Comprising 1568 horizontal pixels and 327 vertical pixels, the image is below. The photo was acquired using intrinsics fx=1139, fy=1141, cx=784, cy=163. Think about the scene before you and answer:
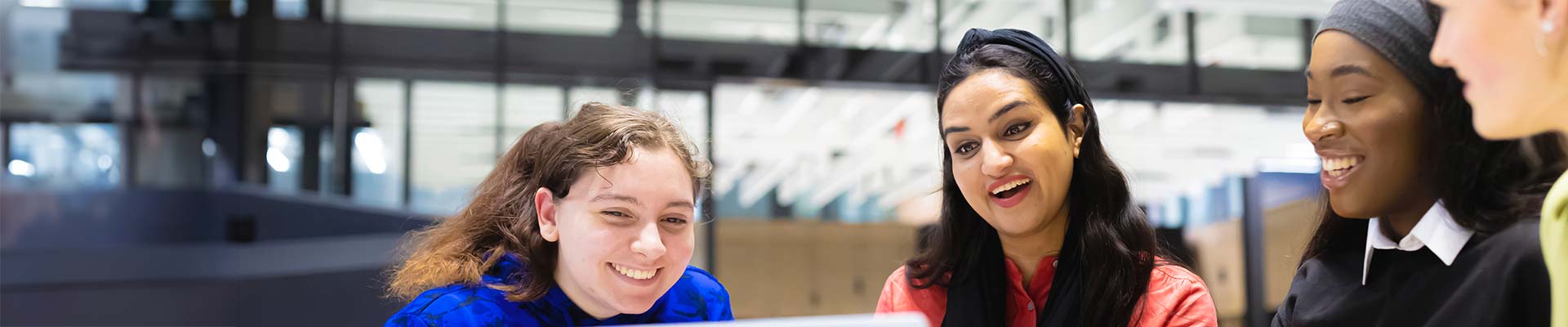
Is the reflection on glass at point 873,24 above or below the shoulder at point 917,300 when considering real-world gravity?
above

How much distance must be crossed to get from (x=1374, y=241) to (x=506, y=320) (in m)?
1.17

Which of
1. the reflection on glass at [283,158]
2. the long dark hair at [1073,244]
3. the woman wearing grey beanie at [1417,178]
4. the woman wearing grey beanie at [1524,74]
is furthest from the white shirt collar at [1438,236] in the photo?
the reflection on glass at [283,158]

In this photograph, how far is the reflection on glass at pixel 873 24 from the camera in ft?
20.4

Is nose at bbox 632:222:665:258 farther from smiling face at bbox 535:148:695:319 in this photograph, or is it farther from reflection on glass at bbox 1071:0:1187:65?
reflection on glass at bbox 1071:0:1187:65

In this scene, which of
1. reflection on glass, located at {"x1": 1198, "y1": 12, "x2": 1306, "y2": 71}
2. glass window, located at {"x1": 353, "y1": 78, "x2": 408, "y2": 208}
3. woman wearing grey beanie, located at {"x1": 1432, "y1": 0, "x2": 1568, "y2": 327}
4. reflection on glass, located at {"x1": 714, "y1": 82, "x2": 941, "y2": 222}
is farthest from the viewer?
reflection on glass, located at {"x1": 1198, "y1": 12, "x2": 1306, "y2": 71}

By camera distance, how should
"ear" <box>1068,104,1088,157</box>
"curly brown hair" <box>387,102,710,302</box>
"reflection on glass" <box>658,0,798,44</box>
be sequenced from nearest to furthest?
"curly brown hair" <box>387,102,710,302</box>
"ear" <box>1068,104,1088,157</box>
"reflection on glass" <box>658,0,798,44</box>

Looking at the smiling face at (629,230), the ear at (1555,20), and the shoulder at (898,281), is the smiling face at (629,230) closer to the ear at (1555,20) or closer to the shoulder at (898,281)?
the shoulder at (898,281)

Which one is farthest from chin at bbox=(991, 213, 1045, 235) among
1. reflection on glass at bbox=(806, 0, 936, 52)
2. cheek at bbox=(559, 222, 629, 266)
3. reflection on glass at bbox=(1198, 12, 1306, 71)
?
reflection on glass at bbox=(1198, 12, 1306, 71)

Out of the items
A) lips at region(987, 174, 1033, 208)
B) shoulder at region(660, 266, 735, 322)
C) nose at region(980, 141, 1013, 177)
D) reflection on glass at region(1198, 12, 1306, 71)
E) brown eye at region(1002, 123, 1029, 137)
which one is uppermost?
reflection on glass at region(1198, 12, 1306, 71)

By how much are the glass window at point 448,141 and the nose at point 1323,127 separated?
187 inches

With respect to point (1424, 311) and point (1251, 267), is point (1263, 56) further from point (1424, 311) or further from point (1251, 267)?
point (1424, 311)

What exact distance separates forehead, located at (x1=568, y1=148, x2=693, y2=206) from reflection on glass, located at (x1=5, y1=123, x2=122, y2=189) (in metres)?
4.76

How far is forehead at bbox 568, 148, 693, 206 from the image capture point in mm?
1643

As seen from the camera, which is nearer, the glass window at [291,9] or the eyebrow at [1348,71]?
the eyebrow at [1348,71]
